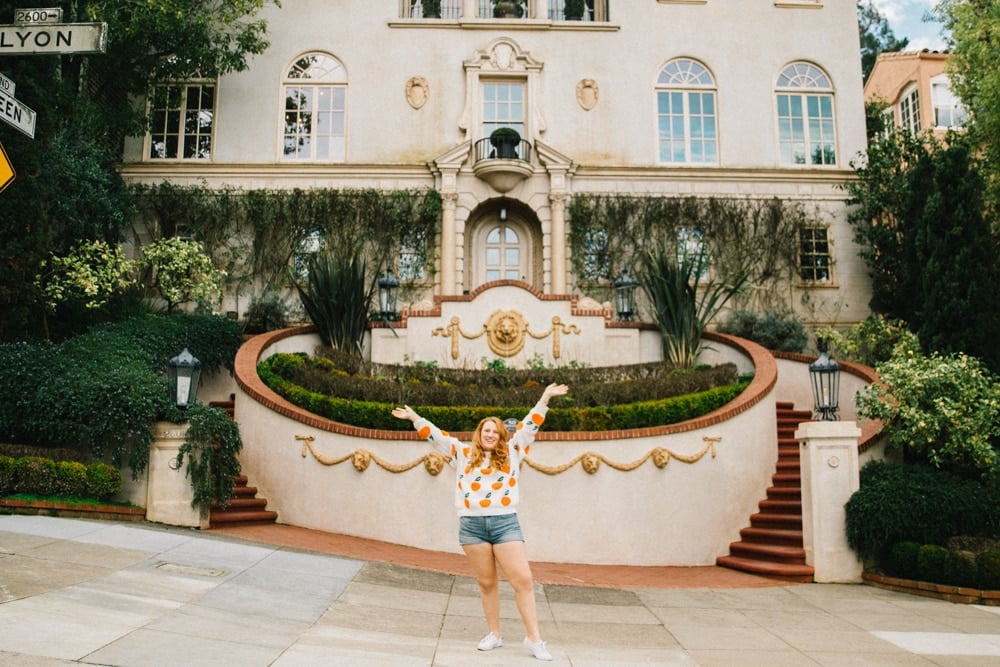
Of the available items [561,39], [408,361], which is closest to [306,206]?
[408,361]

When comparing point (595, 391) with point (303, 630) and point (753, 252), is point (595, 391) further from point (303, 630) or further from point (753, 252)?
point (753, 252)

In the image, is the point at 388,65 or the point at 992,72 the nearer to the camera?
the point at 992,72

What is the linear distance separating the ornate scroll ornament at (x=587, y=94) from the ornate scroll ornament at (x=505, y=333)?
749 centimetres

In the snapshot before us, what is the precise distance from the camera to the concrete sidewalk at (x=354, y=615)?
552 centimetres

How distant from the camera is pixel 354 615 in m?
6.66

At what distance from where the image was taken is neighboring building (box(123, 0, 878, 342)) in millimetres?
20391

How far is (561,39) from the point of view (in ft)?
69.7

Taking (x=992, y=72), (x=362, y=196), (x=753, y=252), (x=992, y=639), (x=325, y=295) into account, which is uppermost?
(x=992, y=72)

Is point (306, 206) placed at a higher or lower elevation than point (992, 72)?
lower

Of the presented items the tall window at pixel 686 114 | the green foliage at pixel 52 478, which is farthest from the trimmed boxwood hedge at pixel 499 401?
the tall window at pixel 686 114

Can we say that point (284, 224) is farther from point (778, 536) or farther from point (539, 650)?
point (539, 650)

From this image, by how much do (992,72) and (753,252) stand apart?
6.16 metres

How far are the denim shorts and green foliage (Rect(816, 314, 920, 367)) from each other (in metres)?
13.7

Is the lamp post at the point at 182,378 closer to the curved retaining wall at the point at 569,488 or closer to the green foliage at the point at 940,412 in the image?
the curved retaining wall at the point at 569,488
